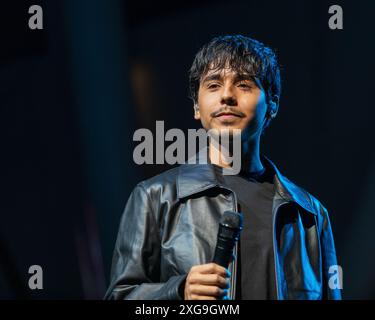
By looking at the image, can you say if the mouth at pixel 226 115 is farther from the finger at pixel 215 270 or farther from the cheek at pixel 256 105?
the finger at pixel 215 270

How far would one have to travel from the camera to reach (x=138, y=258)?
3.93 feet

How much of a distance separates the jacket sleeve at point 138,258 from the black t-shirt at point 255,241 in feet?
0.51

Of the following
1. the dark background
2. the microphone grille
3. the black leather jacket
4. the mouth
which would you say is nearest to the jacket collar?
the black leather jacket

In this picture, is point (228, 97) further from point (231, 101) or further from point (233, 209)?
point (233, 209)

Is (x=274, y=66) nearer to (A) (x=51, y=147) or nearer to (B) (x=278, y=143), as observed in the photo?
(B) (x=278, y=143)

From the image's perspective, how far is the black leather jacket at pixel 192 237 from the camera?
119cm

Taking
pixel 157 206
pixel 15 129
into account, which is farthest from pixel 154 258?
pixel 15 129

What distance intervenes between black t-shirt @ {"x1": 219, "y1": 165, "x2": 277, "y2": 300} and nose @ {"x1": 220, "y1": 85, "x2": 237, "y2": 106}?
0.18 meters

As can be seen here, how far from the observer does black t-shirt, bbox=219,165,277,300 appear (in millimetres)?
1188

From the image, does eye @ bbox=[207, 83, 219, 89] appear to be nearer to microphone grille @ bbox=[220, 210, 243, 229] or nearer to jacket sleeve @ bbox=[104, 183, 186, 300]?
jacket sleeve @ bbox=[104, 183, 186, 300]

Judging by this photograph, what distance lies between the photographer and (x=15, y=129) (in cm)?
238

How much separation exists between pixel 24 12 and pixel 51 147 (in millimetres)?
534

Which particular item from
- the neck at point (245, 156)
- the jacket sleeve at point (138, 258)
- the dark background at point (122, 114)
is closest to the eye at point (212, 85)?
the neck at point (245, 156)

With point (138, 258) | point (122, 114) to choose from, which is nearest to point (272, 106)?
point (138, 258)
